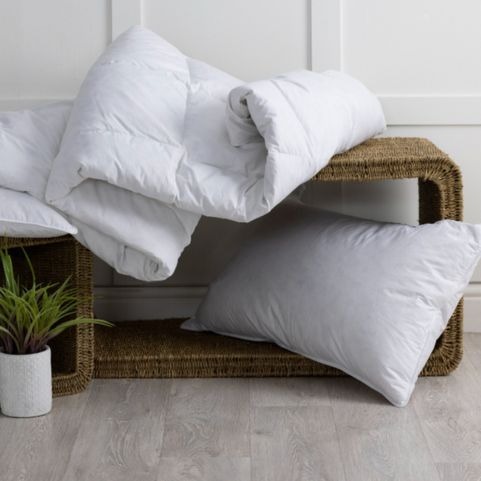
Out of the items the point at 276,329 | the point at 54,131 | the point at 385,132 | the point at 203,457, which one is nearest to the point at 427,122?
the point at 385,132

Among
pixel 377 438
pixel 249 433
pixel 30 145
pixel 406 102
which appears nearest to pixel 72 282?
pixel 30 145

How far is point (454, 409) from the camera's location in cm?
230

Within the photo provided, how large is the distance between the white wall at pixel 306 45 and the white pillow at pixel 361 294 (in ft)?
1.66

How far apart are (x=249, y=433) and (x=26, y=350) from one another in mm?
542

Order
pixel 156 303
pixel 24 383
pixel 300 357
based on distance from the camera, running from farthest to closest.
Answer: pixel 156 303 → pixel 300 357 → pixel 24 383

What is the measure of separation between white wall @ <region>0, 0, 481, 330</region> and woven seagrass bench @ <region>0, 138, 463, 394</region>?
0.27 meters

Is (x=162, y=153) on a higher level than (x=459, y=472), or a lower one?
higher

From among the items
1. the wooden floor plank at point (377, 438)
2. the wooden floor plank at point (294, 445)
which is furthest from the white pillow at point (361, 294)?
the wooden floor plank at point (294, 445)

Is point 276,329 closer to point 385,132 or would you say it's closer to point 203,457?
Result: point 203,457

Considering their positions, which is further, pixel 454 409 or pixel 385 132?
pixel 385 132

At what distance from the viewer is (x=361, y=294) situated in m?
2.39

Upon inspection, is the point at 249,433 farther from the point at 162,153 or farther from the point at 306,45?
the point at 306,45

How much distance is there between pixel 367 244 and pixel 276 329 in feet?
1.03

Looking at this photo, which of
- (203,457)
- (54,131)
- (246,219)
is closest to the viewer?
(203,457)
